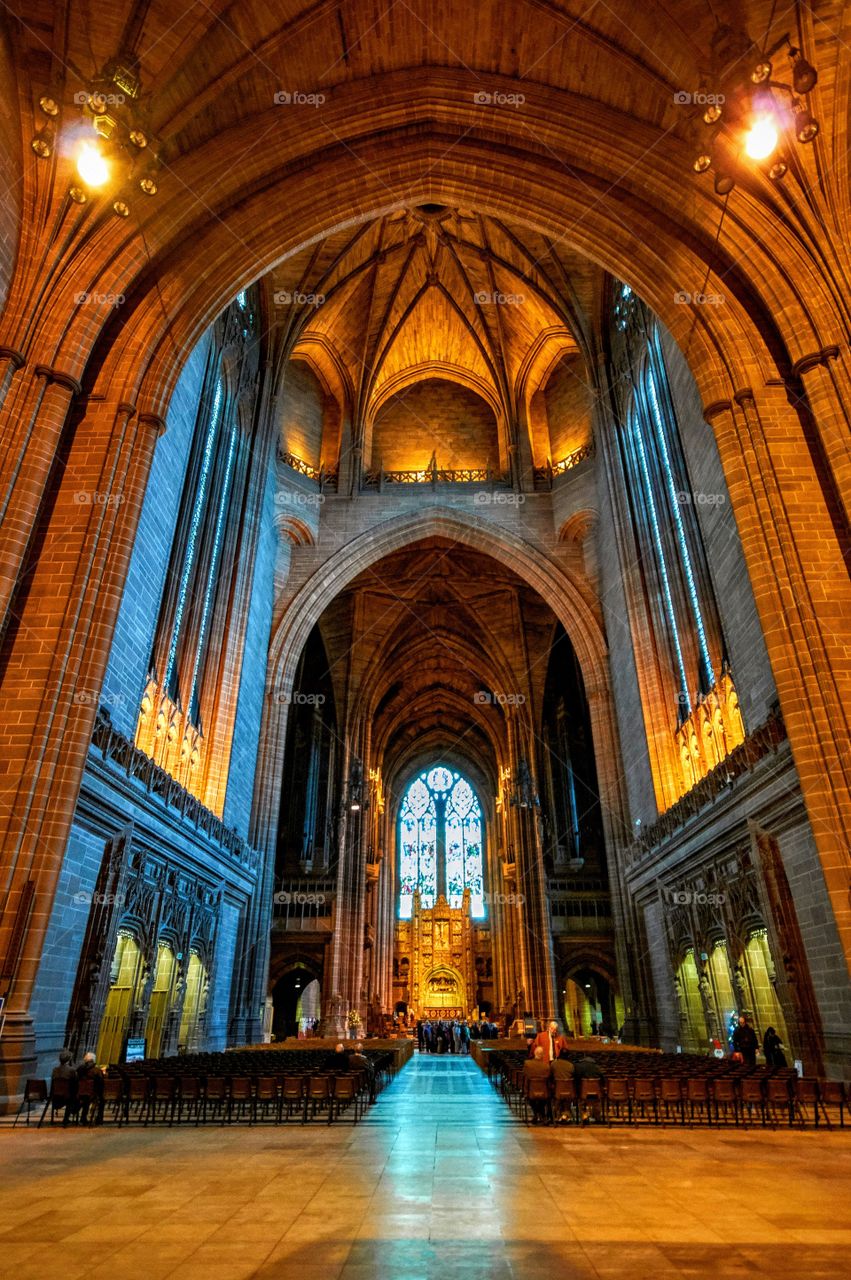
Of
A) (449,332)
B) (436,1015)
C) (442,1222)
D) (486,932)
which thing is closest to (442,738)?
(486,932)

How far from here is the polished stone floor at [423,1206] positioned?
335cm

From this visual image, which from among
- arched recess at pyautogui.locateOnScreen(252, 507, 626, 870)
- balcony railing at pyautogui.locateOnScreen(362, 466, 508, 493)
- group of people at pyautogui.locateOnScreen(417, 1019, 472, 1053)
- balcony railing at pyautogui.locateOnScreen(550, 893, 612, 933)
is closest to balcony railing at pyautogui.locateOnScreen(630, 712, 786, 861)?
arched recess at pyautogui.locateOnScreen(252, 507, 626, 870)

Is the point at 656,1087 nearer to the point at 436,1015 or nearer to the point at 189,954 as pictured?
the point at 189,954

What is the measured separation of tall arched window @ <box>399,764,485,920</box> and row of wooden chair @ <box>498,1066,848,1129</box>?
35.3m

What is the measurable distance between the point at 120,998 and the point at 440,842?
32.9m

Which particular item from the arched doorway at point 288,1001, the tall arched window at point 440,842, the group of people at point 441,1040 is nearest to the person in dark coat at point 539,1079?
the arched doorway at point 288,1001

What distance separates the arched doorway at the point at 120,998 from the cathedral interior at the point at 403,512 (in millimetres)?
58

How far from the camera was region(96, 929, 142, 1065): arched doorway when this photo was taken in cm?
1198

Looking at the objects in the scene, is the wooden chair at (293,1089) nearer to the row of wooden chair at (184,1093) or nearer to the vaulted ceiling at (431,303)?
the row of wooden chair at (184,1093)

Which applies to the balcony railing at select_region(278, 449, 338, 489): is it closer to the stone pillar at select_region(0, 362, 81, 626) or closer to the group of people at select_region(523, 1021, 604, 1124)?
the stone pillar at select_region(0, 362, 81, 626)

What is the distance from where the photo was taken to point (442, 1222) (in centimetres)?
403

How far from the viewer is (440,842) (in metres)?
44.1

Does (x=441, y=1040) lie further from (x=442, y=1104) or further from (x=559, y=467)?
(x=559, y=467)

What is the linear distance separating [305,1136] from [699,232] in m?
14.1
